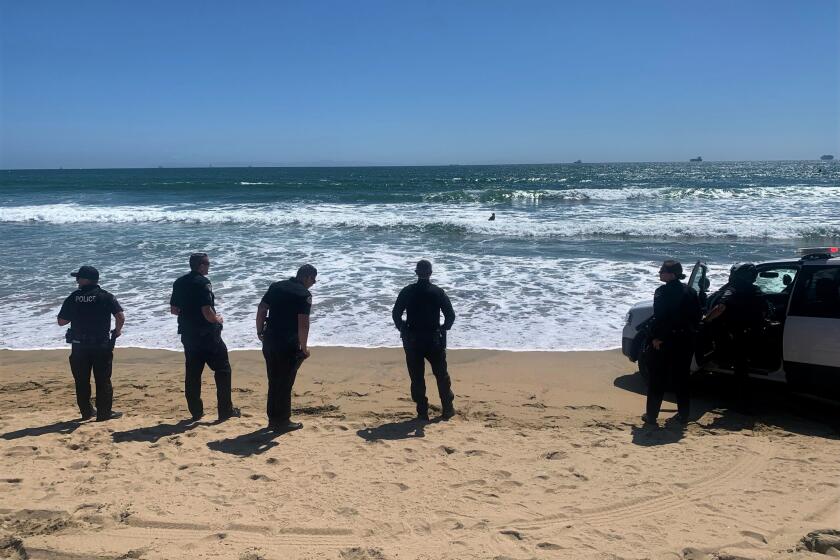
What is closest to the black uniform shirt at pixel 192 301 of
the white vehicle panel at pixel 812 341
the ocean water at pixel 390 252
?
the ocean water at pixel 390 252

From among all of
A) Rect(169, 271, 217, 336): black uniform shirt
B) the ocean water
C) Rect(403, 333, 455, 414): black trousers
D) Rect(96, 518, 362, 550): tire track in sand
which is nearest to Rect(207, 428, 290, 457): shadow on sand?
Rect(169, 271, 217, 336): black uniform shirt

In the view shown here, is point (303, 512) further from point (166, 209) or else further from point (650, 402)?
point (166, 209)

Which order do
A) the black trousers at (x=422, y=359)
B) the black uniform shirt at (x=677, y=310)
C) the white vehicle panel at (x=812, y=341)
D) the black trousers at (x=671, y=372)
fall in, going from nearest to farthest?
the white vehicle panel at (x=812, y=341) < the black uniform shirt at (x=677, y=310) < the black trousers at (x=671, y=372) < the black trousers at (x=422, y=359)

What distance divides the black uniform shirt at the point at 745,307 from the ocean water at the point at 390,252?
2.68m

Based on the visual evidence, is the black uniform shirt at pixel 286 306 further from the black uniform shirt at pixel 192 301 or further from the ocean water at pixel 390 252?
the ocean water at pixel 390 252

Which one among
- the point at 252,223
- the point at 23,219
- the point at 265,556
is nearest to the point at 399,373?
the point at 265,556

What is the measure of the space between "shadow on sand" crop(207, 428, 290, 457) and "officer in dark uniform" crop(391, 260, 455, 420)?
1.34 m

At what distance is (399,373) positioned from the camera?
7.20m

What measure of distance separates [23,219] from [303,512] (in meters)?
29.4

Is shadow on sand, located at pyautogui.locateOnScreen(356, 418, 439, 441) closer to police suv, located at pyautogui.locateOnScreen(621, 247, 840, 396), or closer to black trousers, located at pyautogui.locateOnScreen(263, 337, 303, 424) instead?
black trousers, located at pyautogui.locateOnScreen(263, 337, 303, 424)

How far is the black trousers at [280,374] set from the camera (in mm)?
5289

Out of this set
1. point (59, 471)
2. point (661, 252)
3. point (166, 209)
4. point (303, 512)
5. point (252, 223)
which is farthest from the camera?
point (166, 209)

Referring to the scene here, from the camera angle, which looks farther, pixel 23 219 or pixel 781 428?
pixel 23 219

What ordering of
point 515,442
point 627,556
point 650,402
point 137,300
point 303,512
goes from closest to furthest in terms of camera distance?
point 627,556
point 303,512
point 515,442
point 650,402
point 137,300
